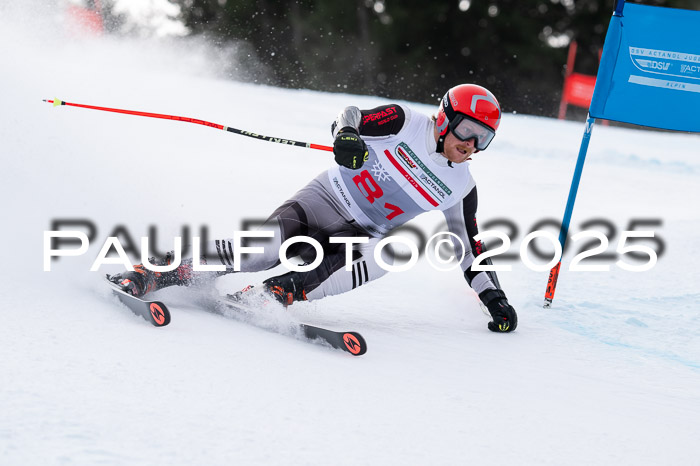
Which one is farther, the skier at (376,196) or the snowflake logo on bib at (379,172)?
the snowflake logo on bib at (379,172)

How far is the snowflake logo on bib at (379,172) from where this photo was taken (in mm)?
3338

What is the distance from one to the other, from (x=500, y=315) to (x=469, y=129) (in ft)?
3.01

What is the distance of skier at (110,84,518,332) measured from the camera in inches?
124

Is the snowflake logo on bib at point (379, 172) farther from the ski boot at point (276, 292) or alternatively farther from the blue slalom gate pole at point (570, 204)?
the blue slalom gate pole at point (570, 204)

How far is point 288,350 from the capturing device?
2.57 metres

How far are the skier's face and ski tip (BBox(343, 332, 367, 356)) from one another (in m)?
1.04

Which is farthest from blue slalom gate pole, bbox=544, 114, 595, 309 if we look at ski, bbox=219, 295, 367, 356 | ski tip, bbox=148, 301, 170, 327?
ski tip, bbox=148, 301, 170, 327

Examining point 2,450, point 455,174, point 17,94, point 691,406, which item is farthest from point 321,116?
point 2,450

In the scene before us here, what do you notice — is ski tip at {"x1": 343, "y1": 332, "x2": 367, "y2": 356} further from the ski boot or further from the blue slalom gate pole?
the blue slalom gate pole

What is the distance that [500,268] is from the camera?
4941mm

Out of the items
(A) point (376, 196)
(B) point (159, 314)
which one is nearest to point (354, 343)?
(B) point (159, 314)

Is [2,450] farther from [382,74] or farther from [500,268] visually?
[382,74]

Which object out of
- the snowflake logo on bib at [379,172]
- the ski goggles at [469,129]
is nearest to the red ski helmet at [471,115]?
the ski goggles at [469,129]

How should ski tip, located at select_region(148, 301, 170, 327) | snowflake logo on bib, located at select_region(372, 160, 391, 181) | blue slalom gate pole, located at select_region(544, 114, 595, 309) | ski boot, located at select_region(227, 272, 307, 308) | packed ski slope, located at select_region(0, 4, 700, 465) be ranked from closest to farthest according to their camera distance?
packed ski slope, located at select_region(0, 4, 700, 465), ski tip, located at select_region(148, 301, 170, 327), ski boot, located at select_region(227, 272, 307, 308), snowflake logo on bib, located at select_region(372, 160, 391, 181), blue slalom gate pole, located at select_region(544, 114, 595, 309)
